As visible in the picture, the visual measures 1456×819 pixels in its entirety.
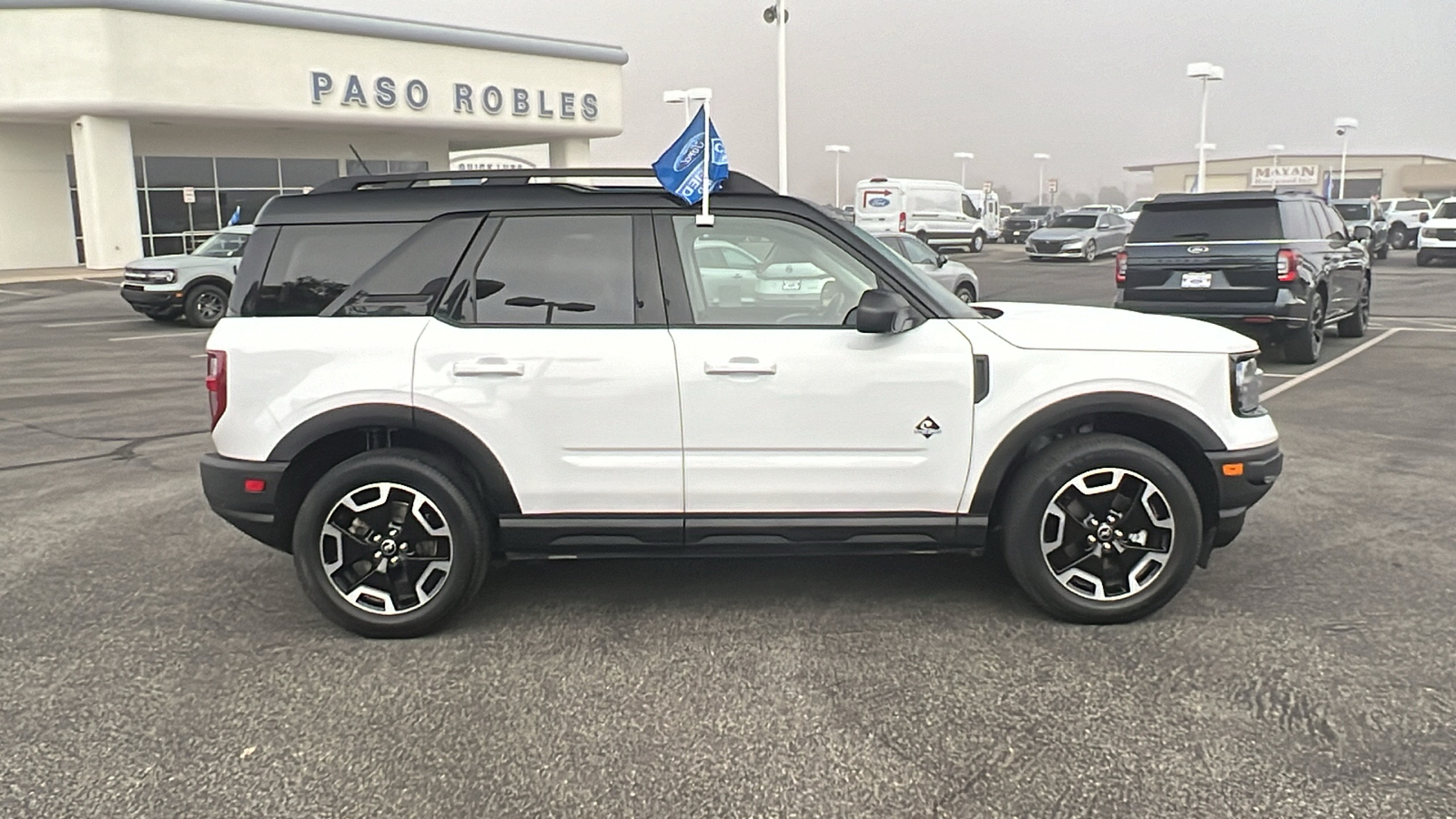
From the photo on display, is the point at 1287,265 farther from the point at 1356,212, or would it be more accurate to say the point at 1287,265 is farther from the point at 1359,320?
the point at 1356,212

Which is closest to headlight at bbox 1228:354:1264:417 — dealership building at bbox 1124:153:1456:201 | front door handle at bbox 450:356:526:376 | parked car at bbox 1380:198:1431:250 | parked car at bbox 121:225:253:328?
front door handle at bbox 450:356:526:376

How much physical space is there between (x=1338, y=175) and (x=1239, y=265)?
303 feet

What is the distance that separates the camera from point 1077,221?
34781 mm

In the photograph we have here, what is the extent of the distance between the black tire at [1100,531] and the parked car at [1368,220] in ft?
103

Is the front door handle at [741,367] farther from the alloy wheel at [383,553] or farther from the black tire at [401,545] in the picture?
the alloy wheel at [383,553]

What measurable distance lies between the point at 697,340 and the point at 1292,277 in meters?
8.94

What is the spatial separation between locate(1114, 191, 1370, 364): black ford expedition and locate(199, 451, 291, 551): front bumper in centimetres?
953

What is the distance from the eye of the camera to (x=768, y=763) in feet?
11.0

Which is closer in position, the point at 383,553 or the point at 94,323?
the point at 383,553

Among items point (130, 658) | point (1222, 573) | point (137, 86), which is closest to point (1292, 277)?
point (1222, 573)

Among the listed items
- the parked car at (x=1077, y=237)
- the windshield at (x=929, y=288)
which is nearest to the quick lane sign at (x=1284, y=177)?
the parked car at (x=1077, y=237)

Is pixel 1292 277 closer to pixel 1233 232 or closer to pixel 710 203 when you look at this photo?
pixel 1233 232

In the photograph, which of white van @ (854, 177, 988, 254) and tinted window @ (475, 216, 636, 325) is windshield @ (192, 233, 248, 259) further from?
white van @ (854, 177, 988, 254)

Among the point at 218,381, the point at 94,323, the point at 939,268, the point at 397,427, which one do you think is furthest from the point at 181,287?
the point at 397,427
